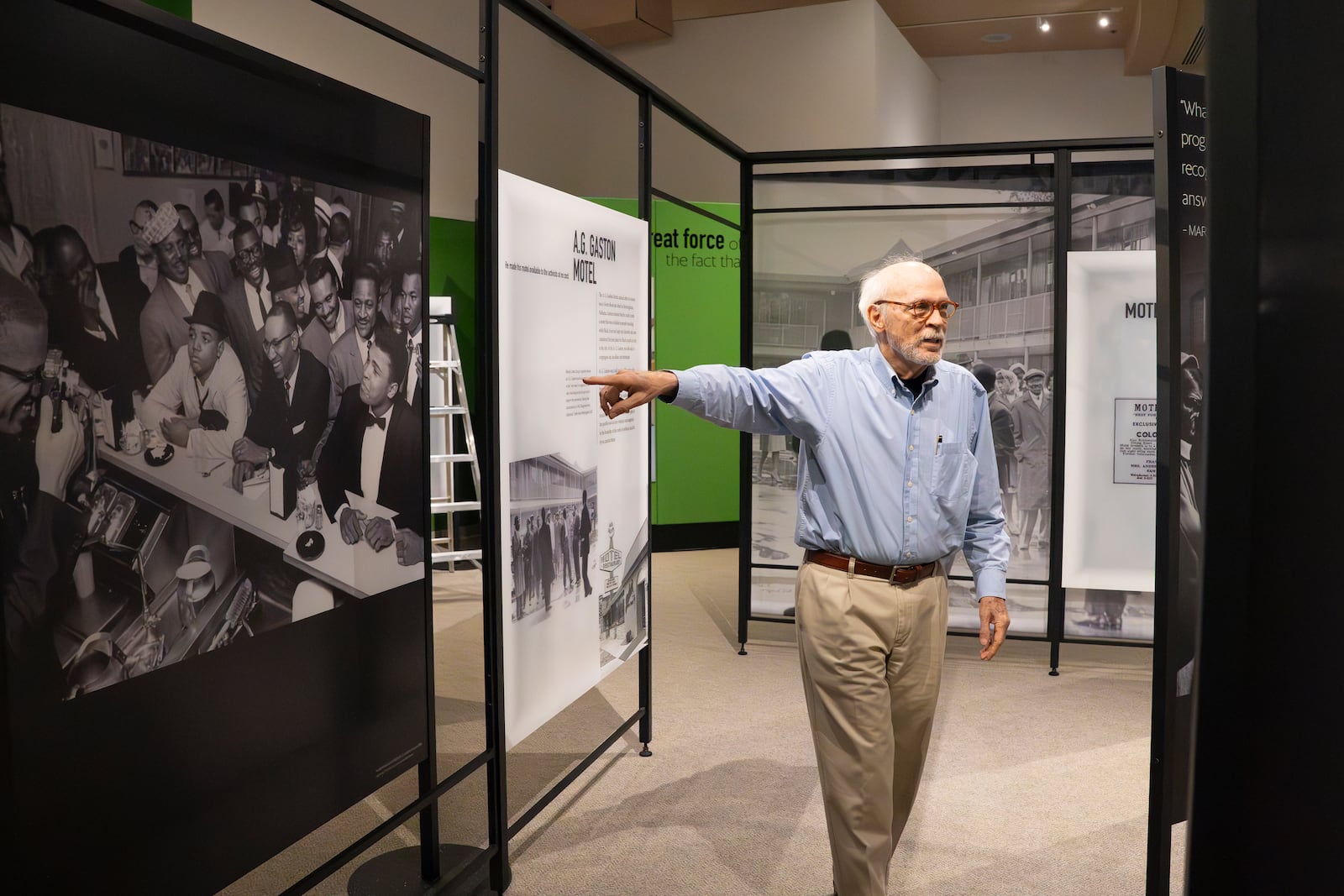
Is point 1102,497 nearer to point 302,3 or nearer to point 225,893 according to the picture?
point 225,893

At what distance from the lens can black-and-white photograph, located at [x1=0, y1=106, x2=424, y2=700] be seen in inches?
54.7

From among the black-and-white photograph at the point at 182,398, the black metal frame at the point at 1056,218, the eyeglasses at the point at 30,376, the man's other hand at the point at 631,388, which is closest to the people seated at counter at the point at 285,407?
the black-and-white photograph at the point at 182,398

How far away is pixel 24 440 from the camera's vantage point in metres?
1.37

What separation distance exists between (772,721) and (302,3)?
4.88 metres

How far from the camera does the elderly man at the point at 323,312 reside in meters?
1.93

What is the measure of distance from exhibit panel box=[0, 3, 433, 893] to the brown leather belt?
1.08 m

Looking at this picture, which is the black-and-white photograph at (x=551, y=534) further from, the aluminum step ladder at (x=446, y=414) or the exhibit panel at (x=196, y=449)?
the aluminum step ladder at (x=446, y=414)

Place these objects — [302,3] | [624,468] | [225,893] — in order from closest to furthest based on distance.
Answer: [225,893] < [624,468] < [302,3]

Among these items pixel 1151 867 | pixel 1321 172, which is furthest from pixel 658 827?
pixel 1321 172

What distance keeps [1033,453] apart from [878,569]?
9.21 feet

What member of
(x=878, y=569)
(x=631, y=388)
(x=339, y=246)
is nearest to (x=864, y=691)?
(x=878, y=569)

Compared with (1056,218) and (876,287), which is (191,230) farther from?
(1056,218)

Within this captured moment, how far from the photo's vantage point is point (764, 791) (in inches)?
138

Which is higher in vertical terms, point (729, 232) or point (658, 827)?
point (729, 232)
